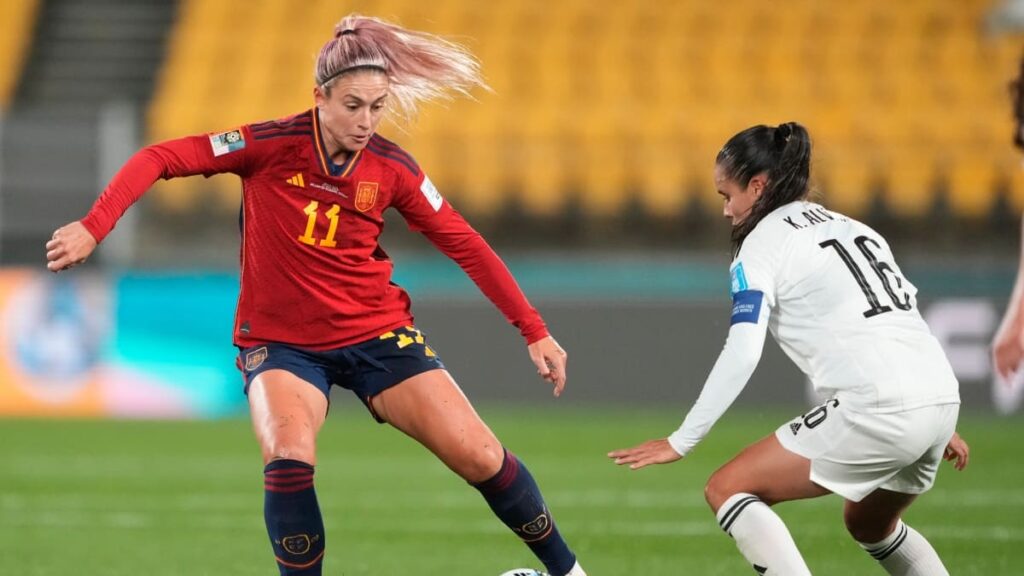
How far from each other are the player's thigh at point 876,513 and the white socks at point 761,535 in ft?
1.34

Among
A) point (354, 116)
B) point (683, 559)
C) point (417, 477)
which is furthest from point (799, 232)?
point (417, 477)

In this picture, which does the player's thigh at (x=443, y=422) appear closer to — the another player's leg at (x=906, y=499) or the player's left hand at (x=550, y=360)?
the player's left hand at (x=550, y=360)

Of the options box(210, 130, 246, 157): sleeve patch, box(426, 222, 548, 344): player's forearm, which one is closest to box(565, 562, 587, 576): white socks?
box(426, 222, 548, 344): player's forearm

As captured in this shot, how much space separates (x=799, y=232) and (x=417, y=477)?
5.25 metres

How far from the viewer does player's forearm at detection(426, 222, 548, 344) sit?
5.11 metres

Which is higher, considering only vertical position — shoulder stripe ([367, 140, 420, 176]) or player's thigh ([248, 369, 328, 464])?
shoulder stripe ([367, 140, 420, 176])

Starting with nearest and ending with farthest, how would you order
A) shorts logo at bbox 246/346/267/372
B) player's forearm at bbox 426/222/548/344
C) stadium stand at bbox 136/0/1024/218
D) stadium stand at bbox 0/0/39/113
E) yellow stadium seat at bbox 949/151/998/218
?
1. shorts logo at bbox 246/346/267/372
2. player's forearm at bbox 426/222/548/344
3. yellow stadium seat at bbox 949/151/998/218
4. stadium stand at bbox 136/0/1024/218
5. stadium stand at bbox 0/0/39/113

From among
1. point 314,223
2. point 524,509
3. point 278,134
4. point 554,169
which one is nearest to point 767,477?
point 524,509

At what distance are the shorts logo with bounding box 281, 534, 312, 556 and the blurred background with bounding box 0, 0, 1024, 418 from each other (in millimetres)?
5307

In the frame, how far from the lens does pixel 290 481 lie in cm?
452

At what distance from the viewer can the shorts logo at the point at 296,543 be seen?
4.54m

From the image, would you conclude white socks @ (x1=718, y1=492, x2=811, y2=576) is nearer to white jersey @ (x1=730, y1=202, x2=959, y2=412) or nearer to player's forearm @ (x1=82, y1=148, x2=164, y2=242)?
white jersey @ (x1=730, y1=202, x2=959, y2=412)

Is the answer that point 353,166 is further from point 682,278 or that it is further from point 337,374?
point 682,278

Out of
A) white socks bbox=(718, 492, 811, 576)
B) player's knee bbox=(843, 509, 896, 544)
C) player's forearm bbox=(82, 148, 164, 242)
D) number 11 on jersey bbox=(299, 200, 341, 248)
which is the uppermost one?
player's forearm bbox=(82, 148, 164, 242)
